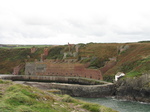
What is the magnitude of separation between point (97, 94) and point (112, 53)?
41.6 meters

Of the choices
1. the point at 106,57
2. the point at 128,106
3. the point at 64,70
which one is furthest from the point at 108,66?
the point at 128,106

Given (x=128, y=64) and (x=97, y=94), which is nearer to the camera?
(x=97, y=94)

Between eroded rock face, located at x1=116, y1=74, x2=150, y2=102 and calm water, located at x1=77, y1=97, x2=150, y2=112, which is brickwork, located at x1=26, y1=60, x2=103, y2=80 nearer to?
eroded rock face, located at x1=116, y1=74, x2=150, y2=102

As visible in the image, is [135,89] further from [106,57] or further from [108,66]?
[106,57]

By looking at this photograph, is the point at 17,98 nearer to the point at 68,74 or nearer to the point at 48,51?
the point at 68,74

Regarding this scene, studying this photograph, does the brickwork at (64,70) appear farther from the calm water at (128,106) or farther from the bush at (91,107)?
the bush at (91,107)

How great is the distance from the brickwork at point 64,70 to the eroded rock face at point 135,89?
61.6 ft

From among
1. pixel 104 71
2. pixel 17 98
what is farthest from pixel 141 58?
pixel 17 98

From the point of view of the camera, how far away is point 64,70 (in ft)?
292

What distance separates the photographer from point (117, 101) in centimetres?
4825

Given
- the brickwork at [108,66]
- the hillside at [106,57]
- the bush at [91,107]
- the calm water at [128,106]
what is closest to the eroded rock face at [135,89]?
the calm water at [128,106]

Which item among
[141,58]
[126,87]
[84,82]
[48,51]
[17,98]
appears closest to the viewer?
[17,98]

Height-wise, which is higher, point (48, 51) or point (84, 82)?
point (48, 51)

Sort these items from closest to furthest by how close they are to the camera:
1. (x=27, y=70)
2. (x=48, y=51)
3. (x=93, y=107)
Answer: (x=93, y=107), (x=27, y=70), (x=48, y=51)
